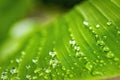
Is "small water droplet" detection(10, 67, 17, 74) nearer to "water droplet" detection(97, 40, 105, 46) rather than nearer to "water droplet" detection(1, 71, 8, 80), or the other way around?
"water droplet" detection(1, 71, 8, 80)

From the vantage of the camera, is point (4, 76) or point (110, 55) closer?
point (110, 55)

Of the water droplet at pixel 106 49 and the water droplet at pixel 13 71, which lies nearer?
the water droplet at pixel 106 49

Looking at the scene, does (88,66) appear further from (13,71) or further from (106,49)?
(13,71)

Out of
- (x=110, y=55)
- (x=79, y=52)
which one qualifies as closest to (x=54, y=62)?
(x=79, y=52)

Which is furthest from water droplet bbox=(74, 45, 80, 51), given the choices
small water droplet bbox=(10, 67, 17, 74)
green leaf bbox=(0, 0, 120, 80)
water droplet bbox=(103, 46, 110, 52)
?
small water droplet bbox=(10, 67, 17, 74)

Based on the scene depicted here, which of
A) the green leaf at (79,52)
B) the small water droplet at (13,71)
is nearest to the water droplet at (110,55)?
the green leaf at (79,52)

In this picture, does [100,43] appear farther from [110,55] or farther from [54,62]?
[54,62]

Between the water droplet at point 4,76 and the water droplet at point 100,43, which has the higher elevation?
the water droplet at point 100,43

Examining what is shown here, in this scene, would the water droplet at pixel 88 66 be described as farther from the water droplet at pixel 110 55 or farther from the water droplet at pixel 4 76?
the water droplet at pixel 4 76
